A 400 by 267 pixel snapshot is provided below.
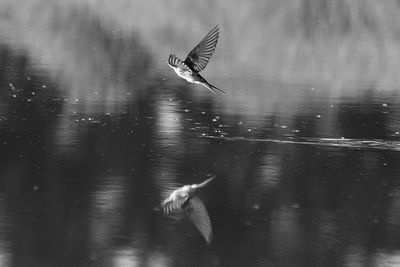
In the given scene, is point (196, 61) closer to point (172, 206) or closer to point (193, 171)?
point (193, 171)

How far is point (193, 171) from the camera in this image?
11.4 m

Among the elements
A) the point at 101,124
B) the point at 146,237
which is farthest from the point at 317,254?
the point at 101,124

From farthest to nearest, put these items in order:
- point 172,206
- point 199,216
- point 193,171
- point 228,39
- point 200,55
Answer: point 228,39 < point 200,55 < point 193,171 < point 172,206 < point 199,216

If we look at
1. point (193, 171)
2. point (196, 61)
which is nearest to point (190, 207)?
point (193, 171)

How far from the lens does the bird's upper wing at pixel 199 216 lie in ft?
30.0

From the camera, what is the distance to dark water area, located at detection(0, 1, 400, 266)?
8.65 metres

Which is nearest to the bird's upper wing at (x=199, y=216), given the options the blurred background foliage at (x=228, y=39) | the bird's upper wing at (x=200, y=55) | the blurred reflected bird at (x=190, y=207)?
the blurred reflected bird at (x=190, y=207)

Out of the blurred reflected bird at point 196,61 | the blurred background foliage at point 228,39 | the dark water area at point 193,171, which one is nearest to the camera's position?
the dark water area at point 193,171

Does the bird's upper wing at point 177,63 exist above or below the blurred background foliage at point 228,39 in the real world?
below

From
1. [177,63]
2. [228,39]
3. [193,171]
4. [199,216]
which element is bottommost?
[199,216]

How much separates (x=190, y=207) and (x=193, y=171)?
1.47 meters

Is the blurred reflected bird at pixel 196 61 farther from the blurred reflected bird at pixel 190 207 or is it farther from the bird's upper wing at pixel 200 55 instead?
the blurred reflected bird at pixel 190 207

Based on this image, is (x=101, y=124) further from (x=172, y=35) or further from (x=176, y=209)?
(x=172, y=35)

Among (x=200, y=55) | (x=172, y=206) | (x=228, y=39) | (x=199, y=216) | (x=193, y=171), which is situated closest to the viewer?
(x=199, y=216)
